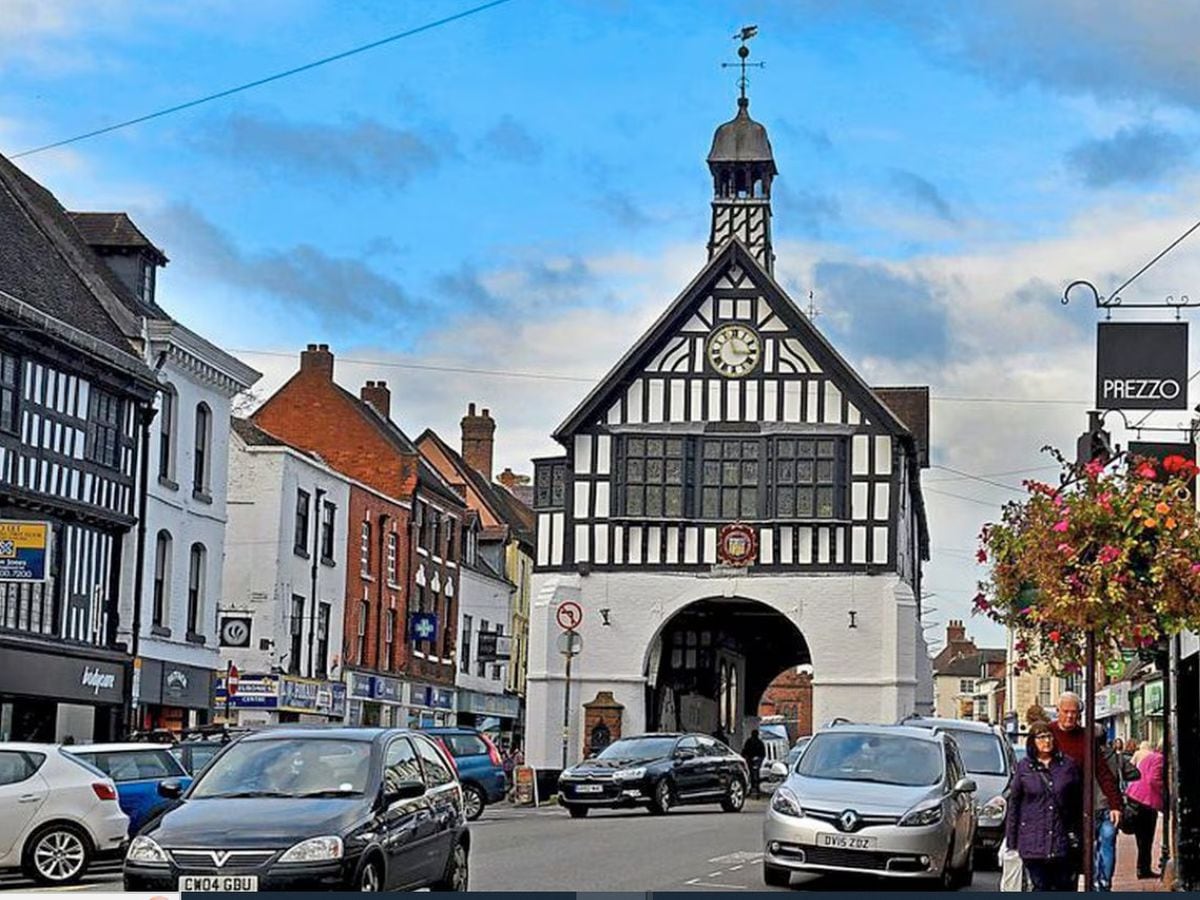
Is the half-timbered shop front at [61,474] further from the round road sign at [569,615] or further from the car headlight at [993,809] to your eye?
the car headlight at [993,809]

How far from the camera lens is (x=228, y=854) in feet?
48.2

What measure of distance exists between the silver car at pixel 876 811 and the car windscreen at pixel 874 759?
0.01 meters

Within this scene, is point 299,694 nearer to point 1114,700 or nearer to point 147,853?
point 1114,700

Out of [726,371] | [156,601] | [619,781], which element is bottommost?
[619,781]

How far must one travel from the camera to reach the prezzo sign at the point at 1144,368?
781 inches

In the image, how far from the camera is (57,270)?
40.5 m

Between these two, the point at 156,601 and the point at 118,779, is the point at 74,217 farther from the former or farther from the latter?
the point at 118,779

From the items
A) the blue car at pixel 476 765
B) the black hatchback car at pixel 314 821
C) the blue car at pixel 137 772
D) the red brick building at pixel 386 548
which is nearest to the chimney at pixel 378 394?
the red brick building at pixel 386 548

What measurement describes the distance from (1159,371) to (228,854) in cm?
1032

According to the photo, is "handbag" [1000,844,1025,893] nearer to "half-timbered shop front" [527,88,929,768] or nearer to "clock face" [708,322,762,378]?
"half-timbered shop front" [527,88,929,768]

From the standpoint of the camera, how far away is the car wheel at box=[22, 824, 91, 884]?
21.0 metres

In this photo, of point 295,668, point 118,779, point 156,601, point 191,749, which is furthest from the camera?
point 295,668

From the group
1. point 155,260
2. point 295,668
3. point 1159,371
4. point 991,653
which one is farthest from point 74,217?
point 991,653

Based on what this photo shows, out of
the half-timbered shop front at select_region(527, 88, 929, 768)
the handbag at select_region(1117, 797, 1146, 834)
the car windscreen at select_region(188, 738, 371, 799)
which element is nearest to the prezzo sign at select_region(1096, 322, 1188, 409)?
the handbag at select_region(1117, 797, 1146, 834)
